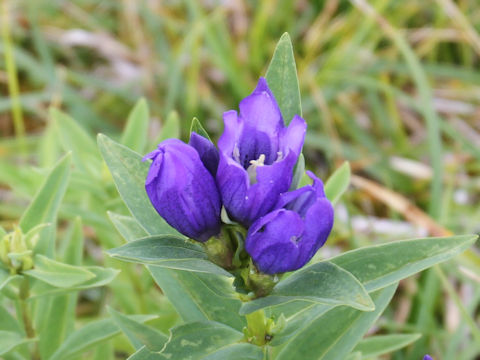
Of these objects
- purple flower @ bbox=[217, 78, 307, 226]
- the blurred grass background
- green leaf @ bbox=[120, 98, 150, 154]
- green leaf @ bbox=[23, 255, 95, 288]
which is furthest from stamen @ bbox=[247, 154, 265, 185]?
the blurred grass background

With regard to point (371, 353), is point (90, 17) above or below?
above

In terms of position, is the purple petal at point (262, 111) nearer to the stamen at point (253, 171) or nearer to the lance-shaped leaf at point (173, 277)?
the stamen at point (253, 171)

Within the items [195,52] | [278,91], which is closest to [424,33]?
[195,52]

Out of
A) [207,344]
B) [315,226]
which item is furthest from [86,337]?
[315,226]

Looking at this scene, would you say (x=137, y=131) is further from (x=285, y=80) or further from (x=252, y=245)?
(x=252, y=245)

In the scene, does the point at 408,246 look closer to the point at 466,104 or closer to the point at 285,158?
the point at 285,158

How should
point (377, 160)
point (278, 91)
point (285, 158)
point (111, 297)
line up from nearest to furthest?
point (285, 158)
point (278, 91)
point (111, 297)
point (377, 160)

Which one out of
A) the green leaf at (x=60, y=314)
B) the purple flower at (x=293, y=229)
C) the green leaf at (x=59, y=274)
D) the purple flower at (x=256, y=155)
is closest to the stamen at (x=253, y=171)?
the purple flower at (x=256, y=155)
